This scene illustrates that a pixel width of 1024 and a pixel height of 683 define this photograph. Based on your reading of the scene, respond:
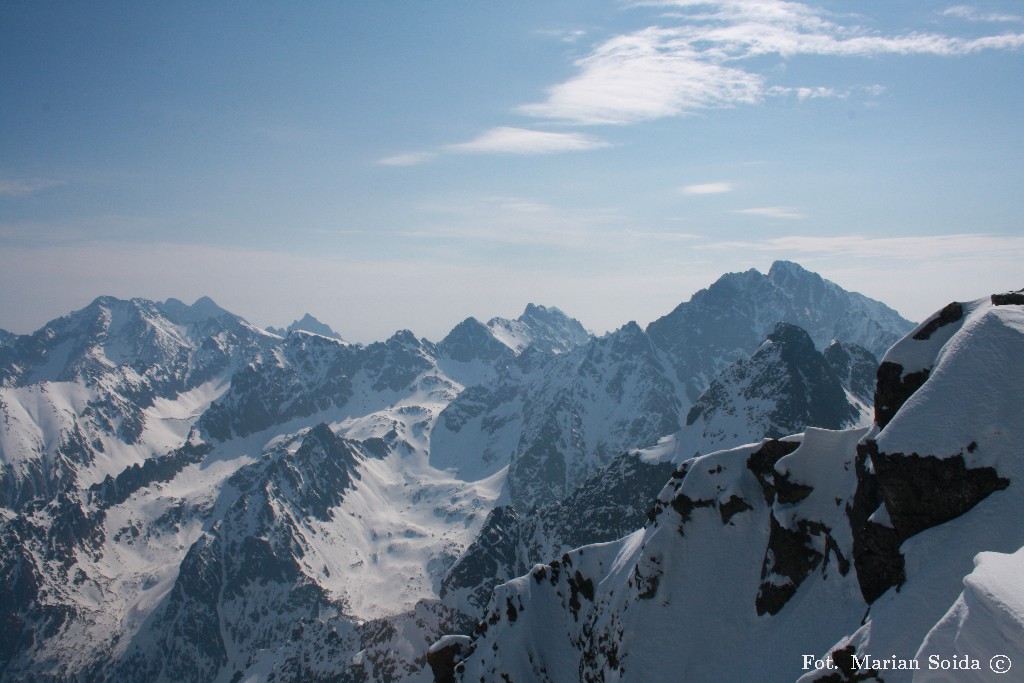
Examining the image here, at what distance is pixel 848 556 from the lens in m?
39.9

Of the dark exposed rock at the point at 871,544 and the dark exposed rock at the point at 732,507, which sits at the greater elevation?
the dark exposed rock at the point at 871,544

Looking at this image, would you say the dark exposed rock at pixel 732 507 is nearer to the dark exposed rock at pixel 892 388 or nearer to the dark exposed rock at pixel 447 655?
the dark exposed rock at pixel 892 388

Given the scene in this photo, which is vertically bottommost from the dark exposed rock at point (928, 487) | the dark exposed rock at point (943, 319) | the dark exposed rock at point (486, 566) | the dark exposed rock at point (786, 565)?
the dark exposed rock at point (486, 566)

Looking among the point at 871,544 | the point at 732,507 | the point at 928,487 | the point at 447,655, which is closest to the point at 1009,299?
the point at 928,487

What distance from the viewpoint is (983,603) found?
21.7m

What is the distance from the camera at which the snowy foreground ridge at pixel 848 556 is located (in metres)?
28.2

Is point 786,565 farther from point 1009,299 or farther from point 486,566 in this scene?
point 486,566

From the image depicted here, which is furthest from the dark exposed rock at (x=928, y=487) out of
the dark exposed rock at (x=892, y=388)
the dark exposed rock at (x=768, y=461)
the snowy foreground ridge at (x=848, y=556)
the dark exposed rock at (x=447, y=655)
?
the dark exposed rock at (x=447, y=655)

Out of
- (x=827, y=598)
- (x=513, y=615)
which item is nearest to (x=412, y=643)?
(x=513, y=615)

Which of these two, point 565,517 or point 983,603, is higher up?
point 983,603

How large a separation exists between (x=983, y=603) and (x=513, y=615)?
188 ft

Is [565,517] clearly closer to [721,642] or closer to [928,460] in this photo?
[721,642]

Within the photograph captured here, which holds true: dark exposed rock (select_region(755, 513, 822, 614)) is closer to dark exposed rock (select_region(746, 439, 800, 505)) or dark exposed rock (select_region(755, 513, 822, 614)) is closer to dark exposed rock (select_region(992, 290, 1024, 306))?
dark exposed rock (select_region(746, 439, 800, 505))

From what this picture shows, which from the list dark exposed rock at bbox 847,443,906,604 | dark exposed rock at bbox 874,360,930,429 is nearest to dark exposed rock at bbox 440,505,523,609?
dark exposed rock at bbox 847,443,906,604
